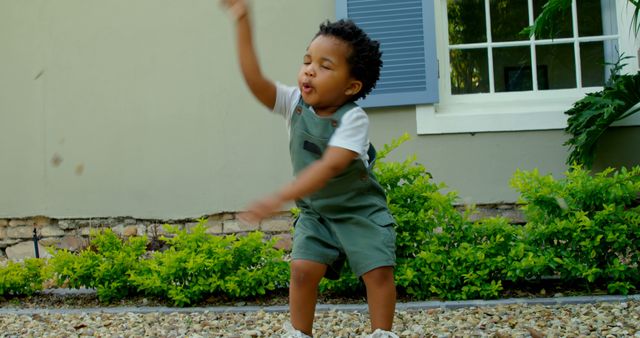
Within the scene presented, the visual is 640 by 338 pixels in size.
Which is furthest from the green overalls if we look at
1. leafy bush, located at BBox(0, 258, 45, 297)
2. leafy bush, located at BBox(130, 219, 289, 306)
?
leafy bush, located at BBox(0, 258, 45, 297)

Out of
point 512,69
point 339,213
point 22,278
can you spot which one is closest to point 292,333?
point 339,213

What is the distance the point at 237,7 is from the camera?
7.19 ft

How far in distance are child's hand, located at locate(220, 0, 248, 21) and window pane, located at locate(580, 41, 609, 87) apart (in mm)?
3472

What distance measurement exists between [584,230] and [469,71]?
1886 millimetres

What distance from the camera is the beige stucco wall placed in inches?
203

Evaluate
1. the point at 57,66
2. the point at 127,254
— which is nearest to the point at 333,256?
the point at 127,254

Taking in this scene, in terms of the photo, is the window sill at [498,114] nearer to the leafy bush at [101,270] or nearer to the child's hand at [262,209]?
the leafy bush at [101,270]

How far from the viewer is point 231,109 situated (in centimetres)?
523

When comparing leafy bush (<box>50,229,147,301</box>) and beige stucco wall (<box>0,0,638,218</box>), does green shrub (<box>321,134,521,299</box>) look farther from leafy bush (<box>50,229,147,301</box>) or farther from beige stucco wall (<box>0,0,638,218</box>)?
beige stucco wall (<box>0,0,638,218</box>)

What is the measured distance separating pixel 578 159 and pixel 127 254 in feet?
8.82

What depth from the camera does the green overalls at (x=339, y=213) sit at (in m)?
2.29

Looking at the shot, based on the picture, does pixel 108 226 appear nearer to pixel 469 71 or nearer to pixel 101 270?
pixel 101 270

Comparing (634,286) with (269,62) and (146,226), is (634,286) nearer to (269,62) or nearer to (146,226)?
(269,62)

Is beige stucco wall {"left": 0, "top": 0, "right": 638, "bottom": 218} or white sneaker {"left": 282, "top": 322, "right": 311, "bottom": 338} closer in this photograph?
white sneaker {"left": 282, "top": 322, "right": 311, "bottom": 338}
